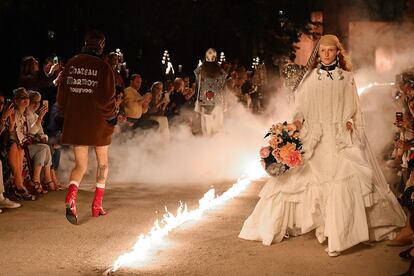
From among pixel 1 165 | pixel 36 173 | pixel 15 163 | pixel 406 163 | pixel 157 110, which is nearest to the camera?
pixel 1 165

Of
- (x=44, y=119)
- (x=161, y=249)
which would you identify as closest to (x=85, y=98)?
(x=161, y=249)

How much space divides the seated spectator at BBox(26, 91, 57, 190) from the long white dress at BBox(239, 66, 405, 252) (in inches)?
167

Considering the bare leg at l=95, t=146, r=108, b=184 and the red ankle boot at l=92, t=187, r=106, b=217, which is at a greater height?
the bare leg at l=95, t=146, r=108, b=184

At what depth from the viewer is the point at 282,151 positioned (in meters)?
7.75

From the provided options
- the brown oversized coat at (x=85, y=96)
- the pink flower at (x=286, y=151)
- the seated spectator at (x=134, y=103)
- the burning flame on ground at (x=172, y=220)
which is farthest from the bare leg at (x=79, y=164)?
the seated spectator at (x=134, y=103)

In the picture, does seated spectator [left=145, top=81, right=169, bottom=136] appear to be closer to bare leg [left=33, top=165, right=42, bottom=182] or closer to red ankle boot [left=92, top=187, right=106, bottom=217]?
bare leg [left=33, top=165, right=42, bottom=182]

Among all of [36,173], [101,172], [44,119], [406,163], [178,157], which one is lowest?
[178,157]

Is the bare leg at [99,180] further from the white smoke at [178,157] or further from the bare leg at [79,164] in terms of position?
the white smoke at [178,157]

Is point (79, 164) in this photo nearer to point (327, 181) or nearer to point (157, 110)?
point (327, 181)

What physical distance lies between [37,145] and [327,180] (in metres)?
5.25

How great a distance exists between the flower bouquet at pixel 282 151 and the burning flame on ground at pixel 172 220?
1413mm

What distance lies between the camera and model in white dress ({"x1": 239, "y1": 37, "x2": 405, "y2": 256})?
752cm

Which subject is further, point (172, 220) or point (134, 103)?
point (134, 103)

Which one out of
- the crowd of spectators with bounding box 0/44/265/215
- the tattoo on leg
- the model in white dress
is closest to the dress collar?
the model in white dress
